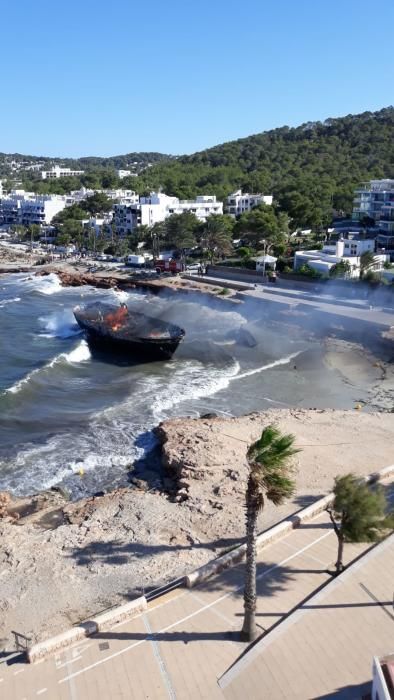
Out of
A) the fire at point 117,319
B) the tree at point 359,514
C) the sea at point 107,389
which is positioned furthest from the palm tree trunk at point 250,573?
the fire at point 117,319

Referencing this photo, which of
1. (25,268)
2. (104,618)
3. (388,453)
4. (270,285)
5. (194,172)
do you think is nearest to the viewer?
(104,618)

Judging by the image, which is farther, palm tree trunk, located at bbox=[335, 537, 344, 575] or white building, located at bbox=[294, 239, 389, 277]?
white building, located at bbox=[294, 239, 389, 277]

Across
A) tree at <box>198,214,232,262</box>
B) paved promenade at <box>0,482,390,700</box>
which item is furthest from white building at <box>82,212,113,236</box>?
paved promenade at <box>0,482,390,700</box>

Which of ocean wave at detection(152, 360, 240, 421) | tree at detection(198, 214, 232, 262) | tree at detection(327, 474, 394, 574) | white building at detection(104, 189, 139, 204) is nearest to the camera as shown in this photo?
tree at detection(327, 474, 394, 574)

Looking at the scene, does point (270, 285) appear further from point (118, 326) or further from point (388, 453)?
point (388, 453)

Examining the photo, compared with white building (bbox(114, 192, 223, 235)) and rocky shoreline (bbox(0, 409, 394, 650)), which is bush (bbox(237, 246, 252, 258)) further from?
rocky shoreline (bbox(0, 409, 394, 650))

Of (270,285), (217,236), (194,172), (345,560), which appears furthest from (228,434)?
(194,172)

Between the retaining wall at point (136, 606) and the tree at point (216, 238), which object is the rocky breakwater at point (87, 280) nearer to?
the tree at point (216, 238)
